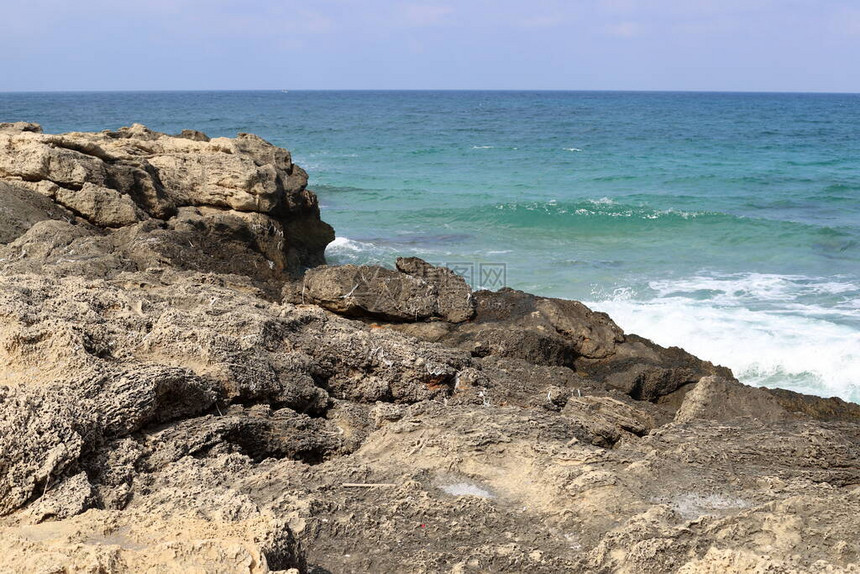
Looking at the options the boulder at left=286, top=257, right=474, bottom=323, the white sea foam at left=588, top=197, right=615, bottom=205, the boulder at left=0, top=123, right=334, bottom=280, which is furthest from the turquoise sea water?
the boulder at left=286, top=257, right=474, bottom=323

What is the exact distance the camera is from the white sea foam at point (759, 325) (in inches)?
396

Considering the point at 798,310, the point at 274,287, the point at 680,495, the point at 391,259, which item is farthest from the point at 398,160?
the point at 680,495

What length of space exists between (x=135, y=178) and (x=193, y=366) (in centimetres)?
649

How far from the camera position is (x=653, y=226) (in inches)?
805

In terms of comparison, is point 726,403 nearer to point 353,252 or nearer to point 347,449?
point 347,449

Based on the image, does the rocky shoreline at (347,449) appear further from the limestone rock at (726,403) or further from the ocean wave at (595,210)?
the ocean wave at (595,210)

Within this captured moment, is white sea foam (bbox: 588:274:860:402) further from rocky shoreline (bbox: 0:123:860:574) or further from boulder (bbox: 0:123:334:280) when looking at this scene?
boulder (bbox: 0:123:334:280)

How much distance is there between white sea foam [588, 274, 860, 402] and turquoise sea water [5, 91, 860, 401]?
0.03 meters

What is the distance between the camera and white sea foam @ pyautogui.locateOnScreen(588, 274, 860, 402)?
10047mm

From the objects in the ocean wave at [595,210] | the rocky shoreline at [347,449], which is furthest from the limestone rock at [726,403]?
the ocean wave at [595,210]

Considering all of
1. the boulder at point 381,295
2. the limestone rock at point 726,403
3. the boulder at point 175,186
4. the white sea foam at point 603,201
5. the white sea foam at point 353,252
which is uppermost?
the boulder at point 175,186

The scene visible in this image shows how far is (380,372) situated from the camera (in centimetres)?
518

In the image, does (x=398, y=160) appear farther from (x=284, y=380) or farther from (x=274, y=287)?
(x=284, y=380)

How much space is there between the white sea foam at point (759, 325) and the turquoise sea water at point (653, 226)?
0.03 meters
